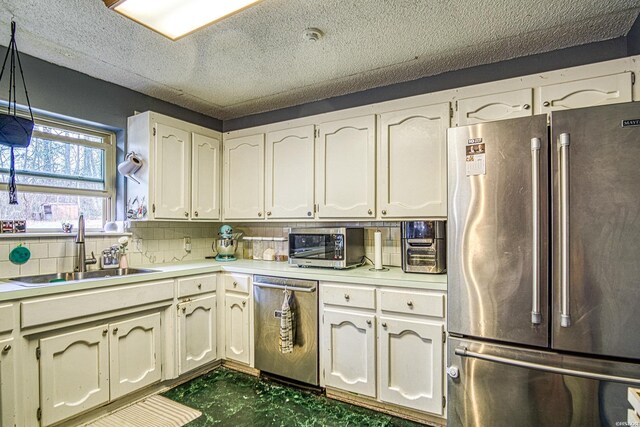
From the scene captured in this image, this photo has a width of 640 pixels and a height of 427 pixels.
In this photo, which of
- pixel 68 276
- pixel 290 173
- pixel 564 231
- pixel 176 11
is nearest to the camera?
pixel 564 231

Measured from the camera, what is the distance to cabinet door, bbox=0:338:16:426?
1.66m

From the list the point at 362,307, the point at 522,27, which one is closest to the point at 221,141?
the point at 362,307

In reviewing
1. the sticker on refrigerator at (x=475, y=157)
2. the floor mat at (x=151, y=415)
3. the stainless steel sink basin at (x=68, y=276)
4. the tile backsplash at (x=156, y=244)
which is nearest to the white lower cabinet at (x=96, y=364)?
the floor mat at (x=151, y=415)

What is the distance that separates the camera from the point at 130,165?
8.64 ft

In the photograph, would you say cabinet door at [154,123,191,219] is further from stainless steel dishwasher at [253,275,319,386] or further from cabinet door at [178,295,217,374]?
stainless steel dishwasher at [253,275,319,386]

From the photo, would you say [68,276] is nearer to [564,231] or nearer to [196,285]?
[196,285]

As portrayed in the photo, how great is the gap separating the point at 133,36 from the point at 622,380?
9.86 feet

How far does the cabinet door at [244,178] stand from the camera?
3.10m

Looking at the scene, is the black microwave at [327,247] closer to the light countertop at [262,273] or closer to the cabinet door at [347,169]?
the light countertop at [262,273]

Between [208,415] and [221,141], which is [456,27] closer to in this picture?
[221,141]

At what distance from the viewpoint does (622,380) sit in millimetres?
1366

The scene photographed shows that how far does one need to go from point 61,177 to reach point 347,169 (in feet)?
7.01

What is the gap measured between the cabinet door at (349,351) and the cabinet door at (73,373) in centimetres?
140

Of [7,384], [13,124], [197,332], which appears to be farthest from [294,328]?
[13,124]
